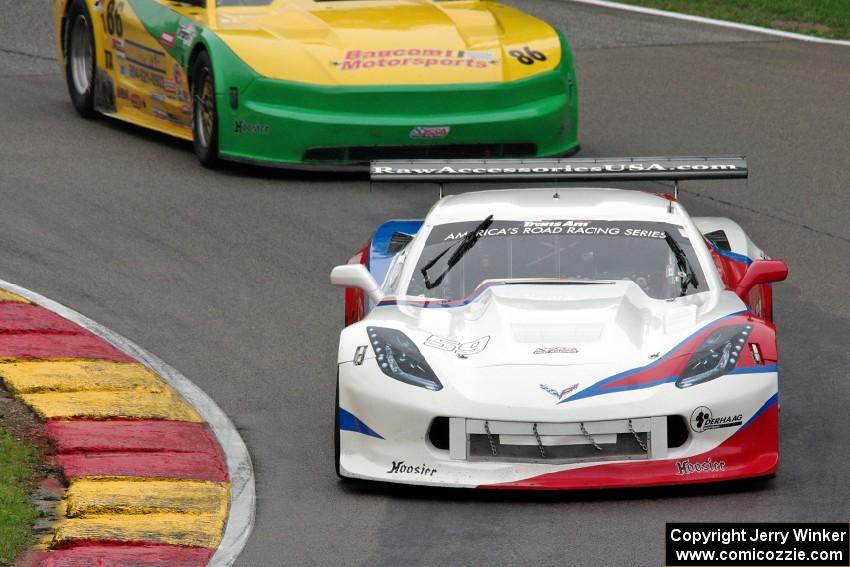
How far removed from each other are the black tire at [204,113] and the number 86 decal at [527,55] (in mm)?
2146

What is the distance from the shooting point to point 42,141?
1472 cm

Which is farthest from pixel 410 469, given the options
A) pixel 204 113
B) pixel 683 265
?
pixel 204 113

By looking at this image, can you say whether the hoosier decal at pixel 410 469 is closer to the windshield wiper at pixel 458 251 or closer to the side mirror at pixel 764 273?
the windshield wiper at pixel 458 251

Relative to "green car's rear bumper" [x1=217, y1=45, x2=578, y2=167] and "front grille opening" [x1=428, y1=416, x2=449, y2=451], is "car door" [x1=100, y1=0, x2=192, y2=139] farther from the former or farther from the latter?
"front grille opening" [x1=428, y1=416, x2=449, y2=451]

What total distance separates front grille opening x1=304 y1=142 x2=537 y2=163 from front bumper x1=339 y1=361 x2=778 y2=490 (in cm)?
572

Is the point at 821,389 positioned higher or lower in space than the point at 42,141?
higher

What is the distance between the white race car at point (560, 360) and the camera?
743 cm

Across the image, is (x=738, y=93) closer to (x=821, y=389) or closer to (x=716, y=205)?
(x=716, y=205)

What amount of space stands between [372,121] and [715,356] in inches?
230

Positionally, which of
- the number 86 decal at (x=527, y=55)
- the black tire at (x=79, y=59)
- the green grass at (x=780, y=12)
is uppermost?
the number 86 decal at (x=527, y=55)

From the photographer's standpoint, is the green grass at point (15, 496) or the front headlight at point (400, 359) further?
the front headlight at point (400, 359)

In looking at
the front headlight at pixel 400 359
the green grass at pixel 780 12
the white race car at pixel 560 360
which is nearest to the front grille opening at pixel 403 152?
the white race car at pixel 560 360

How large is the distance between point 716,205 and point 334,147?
8.86 feet

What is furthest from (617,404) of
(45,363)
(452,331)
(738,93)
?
(738,93)
